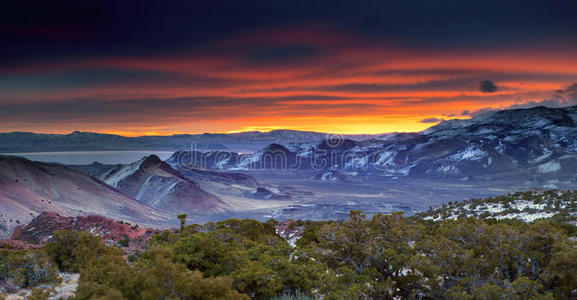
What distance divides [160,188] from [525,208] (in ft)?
250

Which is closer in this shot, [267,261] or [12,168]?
[267,261]

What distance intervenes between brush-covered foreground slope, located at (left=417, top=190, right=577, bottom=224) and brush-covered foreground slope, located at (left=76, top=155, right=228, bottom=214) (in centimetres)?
5946

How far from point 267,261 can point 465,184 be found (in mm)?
144917

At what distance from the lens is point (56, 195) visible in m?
57.9

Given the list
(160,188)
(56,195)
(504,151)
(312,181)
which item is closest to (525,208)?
(56,195)

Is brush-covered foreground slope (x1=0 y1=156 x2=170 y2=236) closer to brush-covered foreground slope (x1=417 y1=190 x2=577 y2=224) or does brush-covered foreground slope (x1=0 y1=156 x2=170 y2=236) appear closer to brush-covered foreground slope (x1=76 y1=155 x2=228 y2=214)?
brush-covered foreground slope (x1=76 y1=155 x2=228 y2=214)

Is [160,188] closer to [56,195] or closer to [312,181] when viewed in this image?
[56,195]

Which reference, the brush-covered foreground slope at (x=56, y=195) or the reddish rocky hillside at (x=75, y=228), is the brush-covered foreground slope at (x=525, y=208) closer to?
the reddish rocky hillside at (x=75, y=228)

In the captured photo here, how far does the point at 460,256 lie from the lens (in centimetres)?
1006

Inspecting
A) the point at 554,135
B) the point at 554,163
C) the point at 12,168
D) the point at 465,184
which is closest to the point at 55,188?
the point at 12,168

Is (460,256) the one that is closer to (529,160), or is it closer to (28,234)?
(28,234)

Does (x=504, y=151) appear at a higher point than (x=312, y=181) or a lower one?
higher

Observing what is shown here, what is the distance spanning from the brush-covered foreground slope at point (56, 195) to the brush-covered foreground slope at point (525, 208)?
4068cm

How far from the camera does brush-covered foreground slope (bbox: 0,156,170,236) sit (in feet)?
150
